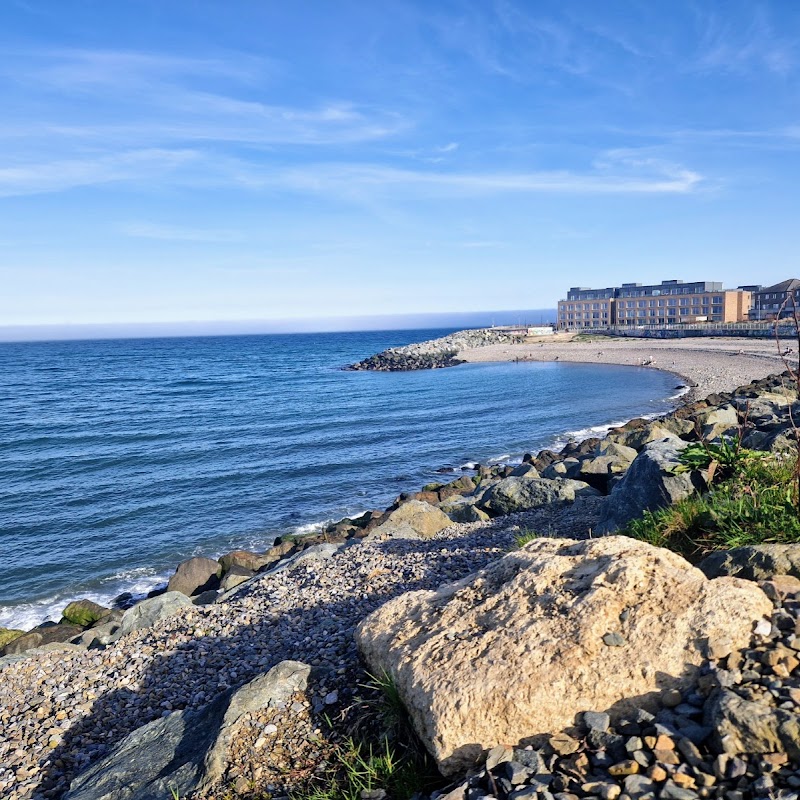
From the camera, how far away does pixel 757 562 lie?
573 centimetres

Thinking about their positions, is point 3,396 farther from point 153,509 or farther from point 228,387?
point 153,509

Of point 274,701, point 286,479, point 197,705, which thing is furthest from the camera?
point 286,479

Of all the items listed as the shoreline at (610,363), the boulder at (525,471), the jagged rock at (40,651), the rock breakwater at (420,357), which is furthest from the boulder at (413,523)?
the rock breakwater at (420,357)

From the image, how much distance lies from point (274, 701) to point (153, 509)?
58.5 ft

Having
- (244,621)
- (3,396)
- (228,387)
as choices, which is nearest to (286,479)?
(244,621)

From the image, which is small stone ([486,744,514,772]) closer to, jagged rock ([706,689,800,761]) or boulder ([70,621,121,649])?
jagged rock ([706,689,800,761])

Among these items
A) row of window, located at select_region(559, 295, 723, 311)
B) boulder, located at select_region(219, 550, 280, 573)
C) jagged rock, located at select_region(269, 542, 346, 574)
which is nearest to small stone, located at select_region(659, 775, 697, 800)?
jagged rock, located at select_region(269, 542, 346, 574)

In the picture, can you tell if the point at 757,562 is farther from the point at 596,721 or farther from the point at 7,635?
the point at 7,635

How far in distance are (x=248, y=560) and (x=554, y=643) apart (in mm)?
12337

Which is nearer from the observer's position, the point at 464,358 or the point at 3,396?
the point at 3,396

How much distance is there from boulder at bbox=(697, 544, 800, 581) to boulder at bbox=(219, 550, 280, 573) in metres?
11.4

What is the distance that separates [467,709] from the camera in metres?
4.47

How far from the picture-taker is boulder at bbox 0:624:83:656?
1167cm

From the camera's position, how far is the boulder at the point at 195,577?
1456 cm
